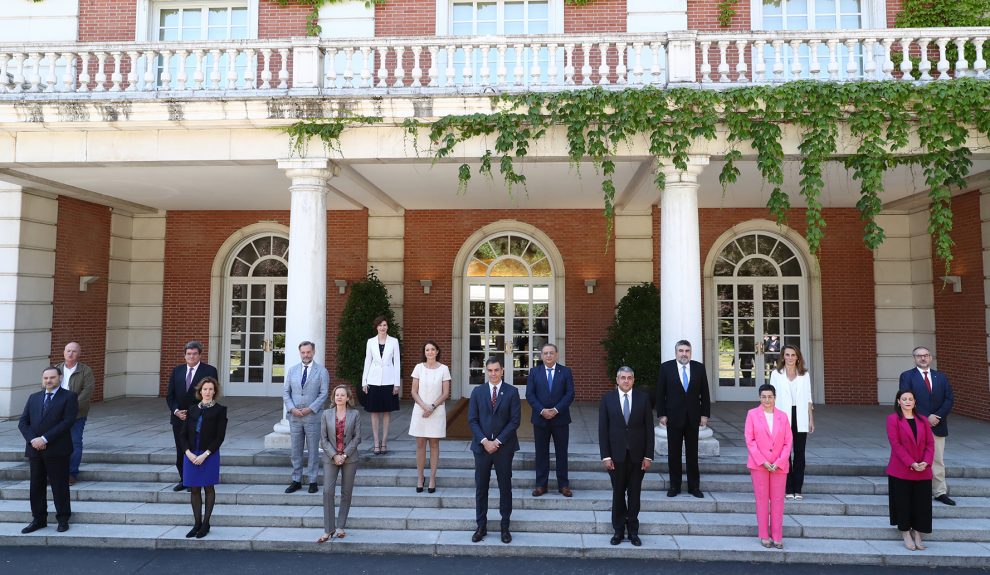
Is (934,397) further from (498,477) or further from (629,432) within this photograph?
(498,477)

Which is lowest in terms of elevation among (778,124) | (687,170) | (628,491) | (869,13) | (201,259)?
(628,491)

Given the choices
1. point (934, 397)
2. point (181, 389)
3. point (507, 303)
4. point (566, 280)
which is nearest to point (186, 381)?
point (181, 389)

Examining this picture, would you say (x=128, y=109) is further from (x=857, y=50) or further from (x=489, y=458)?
(x=857, y=50)

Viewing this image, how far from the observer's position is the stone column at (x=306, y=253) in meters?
7.23

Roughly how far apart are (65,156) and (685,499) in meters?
8.70

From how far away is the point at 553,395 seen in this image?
5805mm

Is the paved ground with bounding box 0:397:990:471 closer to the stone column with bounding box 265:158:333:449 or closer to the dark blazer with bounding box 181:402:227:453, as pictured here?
the stone column with bounding box 265:158:333:449

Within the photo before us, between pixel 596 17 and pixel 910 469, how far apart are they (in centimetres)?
792

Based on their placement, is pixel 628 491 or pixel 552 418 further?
pixel 552 418

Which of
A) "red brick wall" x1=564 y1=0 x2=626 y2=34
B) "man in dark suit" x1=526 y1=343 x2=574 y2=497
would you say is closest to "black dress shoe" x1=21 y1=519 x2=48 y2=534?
"man in dark suit" x1=526 y1=343 x2=574 y2=497

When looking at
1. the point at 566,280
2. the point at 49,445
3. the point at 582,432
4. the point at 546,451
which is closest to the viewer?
the point at 49,445

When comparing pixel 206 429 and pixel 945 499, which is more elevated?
pixel 206 429

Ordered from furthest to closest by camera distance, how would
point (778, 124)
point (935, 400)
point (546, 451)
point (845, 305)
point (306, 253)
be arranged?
point (845, 305) < point (306, 253) < point (778, 124) < point (546, 451) < point (935, 400)

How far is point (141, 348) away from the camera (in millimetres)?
11656
